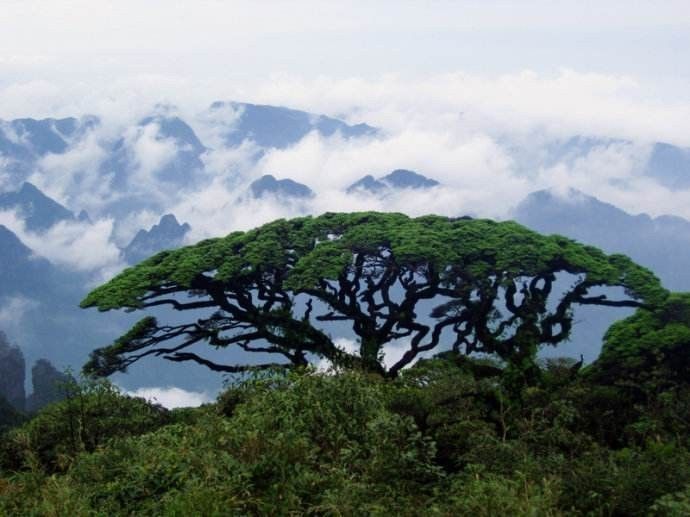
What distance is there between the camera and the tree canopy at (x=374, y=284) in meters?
26.0

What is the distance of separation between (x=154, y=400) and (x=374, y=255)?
935 centimetres

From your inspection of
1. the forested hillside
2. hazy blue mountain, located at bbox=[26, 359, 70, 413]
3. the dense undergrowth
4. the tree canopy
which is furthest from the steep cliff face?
the dense undergrowth

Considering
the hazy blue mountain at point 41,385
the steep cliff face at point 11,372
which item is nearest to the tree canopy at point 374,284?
the hazy blue mountain at point 41,385

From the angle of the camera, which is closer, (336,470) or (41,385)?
(336,470)

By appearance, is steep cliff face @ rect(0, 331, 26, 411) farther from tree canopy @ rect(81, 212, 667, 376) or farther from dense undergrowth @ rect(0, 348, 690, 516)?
dense undergrowth @ rect(0, 348, 690, 516)

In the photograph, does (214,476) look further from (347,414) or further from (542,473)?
(542,473)

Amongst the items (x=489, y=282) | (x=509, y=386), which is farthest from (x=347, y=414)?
(x=489, y=282)

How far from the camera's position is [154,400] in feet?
72.7

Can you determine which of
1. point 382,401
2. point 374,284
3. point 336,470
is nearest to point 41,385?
point 374,284

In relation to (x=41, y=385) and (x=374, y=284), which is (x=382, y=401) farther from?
(x=41, y=385)

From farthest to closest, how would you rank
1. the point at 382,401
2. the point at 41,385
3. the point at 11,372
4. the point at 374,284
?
the point at 11,372 < the point at 41,385 < the point at 374,284 < the point at 382,401

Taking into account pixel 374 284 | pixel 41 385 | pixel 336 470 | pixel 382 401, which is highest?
pixel 374 284

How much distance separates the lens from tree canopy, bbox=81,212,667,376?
85.4 ft

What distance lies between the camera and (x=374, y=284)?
28.9m
